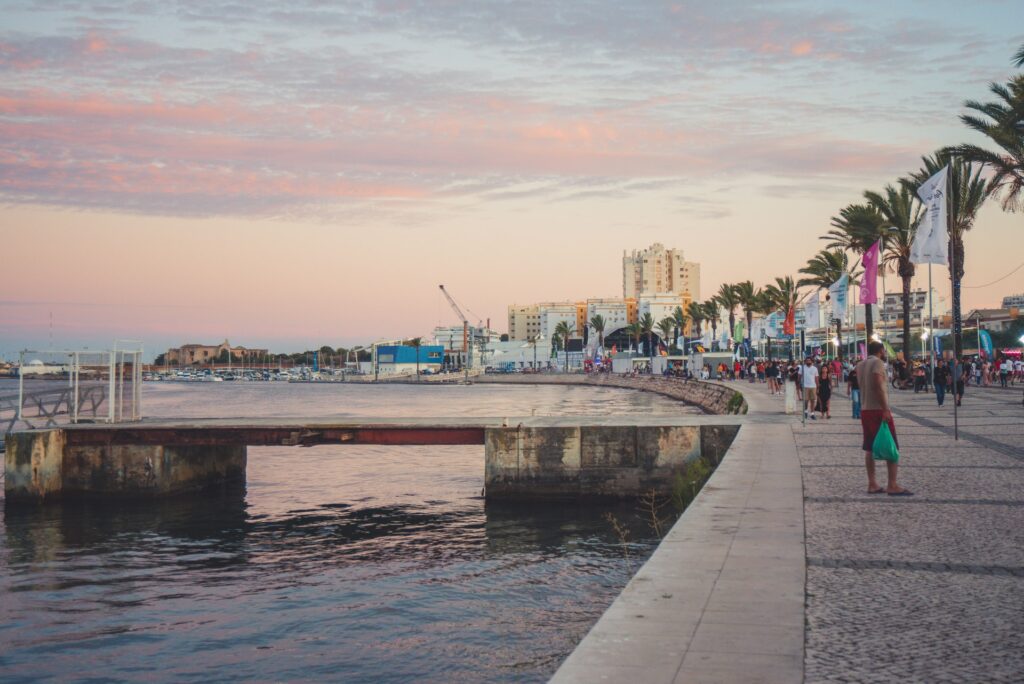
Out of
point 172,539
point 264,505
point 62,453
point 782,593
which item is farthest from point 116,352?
point 782,593

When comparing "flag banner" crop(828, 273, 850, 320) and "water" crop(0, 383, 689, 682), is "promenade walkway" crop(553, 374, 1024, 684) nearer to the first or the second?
"water" crop(0, 383, 689, 682)

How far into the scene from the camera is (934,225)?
22078 millimetres

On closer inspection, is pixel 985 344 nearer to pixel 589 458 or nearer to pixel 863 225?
pixel 863 225

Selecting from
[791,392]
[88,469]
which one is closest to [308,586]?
[88,469]

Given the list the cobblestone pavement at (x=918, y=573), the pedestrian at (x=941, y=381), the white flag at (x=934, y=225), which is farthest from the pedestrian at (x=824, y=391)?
the cobblestone pavement at (x=918, y=573)

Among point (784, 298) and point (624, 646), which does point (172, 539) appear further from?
point (784, 298)

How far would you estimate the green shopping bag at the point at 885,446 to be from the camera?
1217cm

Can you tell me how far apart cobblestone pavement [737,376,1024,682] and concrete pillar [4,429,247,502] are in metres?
17.6

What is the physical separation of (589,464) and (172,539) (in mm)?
10111

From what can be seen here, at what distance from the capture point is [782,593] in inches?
278

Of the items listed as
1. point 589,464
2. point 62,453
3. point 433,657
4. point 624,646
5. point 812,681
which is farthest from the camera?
point 62,453

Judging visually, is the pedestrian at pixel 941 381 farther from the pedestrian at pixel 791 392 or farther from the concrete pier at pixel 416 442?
the concrete pier at pixel 416 442

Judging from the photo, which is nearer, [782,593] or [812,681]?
[812,681]

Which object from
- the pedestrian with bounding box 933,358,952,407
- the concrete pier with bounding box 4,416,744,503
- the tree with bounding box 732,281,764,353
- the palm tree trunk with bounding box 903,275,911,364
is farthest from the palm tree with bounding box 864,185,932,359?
the tree with bounding box 732,281,764,353
